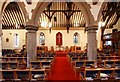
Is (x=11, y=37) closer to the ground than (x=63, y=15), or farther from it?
closer to the ground

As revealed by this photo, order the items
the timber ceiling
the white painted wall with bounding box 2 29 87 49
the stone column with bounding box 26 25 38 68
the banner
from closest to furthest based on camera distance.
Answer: the stone column with bounding box 26 25 38 68, the timber ceiling, the banner, the white painted wall with bounding box 2 29 87 49

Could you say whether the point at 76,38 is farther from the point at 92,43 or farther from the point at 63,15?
the point at 92,43

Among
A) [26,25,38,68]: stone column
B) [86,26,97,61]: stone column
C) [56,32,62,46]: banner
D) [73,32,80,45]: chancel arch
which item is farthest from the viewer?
[73,32,80,45]: chancel arch

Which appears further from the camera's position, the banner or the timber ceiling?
the banner

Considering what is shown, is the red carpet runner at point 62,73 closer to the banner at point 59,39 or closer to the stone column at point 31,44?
the stone column at point 31,44

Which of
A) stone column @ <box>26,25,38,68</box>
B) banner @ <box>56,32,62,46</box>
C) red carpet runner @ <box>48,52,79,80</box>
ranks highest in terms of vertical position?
banner @ <box>56,32,62,46</box>

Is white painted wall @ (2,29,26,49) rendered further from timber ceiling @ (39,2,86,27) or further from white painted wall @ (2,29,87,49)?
timber ceiling @ (39,2,86,27)

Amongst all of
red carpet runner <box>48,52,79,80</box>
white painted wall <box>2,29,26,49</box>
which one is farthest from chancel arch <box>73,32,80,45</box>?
red carpet runner <box>48,52,79,80</box>

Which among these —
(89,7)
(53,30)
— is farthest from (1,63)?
(53,30)

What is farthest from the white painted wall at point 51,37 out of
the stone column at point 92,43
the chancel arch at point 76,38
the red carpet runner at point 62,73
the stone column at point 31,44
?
the red carpet runner at point 62,73

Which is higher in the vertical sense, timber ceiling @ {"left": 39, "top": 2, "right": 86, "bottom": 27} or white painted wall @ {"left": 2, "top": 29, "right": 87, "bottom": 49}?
timber ceiling @ {"left": 39, "top": 2, "right": 86, "bottom": 27}

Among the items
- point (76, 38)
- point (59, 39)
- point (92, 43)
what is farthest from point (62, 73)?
point (76, 38)

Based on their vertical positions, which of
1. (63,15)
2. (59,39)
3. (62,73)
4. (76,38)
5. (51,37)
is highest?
(63,15)

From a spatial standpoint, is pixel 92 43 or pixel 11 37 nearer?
pixel 92 43
